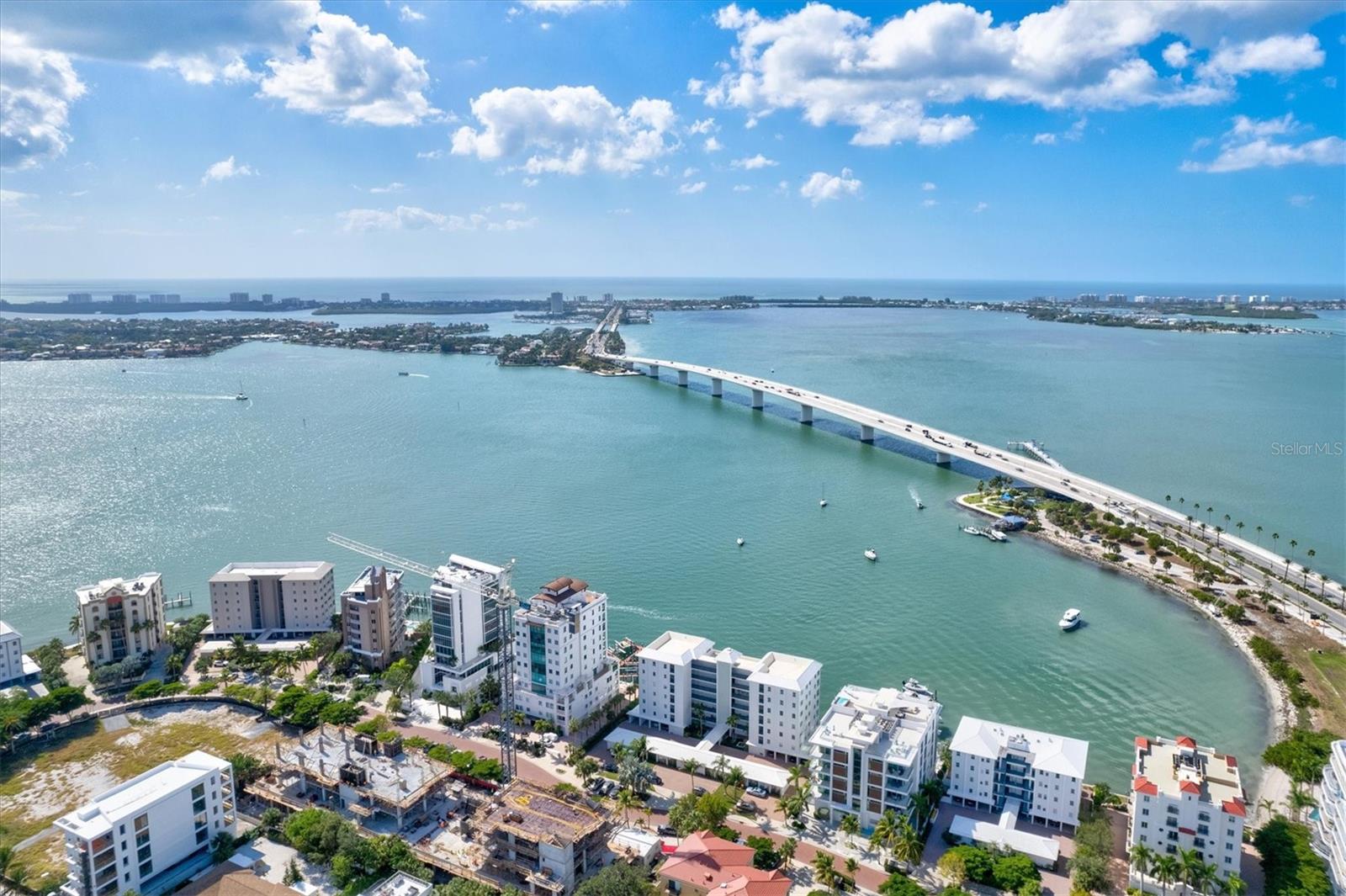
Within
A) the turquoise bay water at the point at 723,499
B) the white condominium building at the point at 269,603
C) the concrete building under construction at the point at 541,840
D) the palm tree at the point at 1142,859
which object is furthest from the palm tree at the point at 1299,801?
the white condominium building at the point at 269,603

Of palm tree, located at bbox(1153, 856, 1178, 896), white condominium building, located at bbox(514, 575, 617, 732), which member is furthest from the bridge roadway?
white condominium building, located at bbox(514, 575, 617, 732)

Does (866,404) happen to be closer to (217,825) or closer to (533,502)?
(533,502)

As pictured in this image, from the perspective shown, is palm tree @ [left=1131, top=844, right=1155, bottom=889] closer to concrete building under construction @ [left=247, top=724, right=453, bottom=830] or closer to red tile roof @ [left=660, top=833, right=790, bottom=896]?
red tile roof @ [left=660, top=833, right=790, bottom=896]

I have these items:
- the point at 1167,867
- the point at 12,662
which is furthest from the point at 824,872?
the point at 12,662

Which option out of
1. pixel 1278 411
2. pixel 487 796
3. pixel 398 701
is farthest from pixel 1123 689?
pixel 1278 411

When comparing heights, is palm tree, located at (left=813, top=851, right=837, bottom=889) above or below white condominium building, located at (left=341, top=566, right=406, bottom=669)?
below

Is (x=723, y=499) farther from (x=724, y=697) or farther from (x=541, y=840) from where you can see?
(x=541, y=840)

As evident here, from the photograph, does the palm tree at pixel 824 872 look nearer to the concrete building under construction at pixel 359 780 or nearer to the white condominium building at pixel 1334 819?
the concrete building under construction at pixel 359 780
